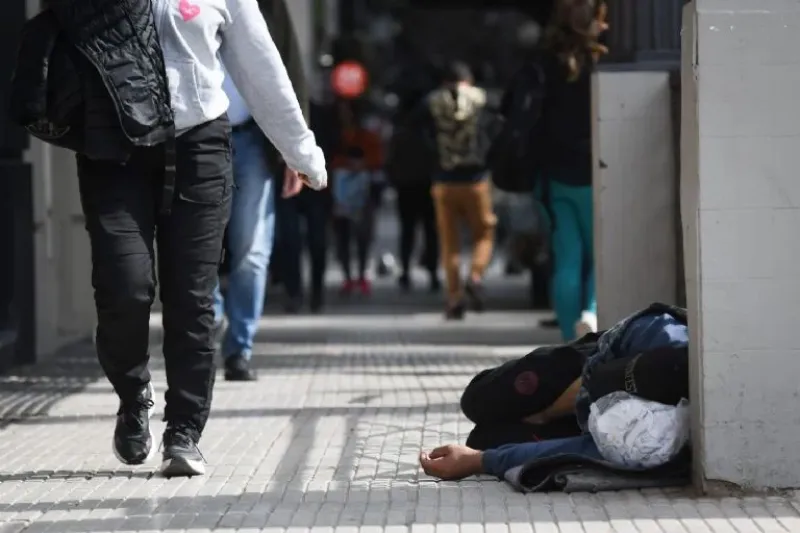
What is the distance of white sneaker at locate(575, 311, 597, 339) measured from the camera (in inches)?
386

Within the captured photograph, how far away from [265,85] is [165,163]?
18.3 inches

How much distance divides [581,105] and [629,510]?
5145mm

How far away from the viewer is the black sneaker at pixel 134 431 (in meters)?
6.35

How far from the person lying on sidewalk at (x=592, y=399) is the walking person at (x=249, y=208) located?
10.4ft

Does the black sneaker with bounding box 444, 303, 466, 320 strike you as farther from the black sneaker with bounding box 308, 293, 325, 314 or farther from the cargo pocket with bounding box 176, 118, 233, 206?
the cargo pocket with bounding box 176, 118, 233, 206

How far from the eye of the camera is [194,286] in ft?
20.8

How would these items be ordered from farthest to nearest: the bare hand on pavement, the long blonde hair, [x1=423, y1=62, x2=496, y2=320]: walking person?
[x1=423, y1=62, x2=496, y2=320]: walking person < the long blonde hair < the bare hand on pavement

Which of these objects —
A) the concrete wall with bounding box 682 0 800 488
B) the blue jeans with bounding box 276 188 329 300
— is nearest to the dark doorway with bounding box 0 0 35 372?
the blue jeans with bounding box 276 188 329 300

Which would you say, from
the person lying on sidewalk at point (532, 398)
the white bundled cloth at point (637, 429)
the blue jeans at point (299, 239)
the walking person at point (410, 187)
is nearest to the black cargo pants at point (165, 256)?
the person lying on sidewalk at point (532, 398)

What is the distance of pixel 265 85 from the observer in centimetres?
644

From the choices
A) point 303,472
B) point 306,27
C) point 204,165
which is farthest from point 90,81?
point 306,27

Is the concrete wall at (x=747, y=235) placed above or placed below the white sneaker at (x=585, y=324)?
above

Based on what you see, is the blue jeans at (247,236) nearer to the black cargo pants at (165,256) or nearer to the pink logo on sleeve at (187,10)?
the black cargo pants at (165,256)

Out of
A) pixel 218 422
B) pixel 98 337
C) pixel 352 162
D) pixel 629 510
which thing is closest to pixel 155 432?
pixel 218 422
